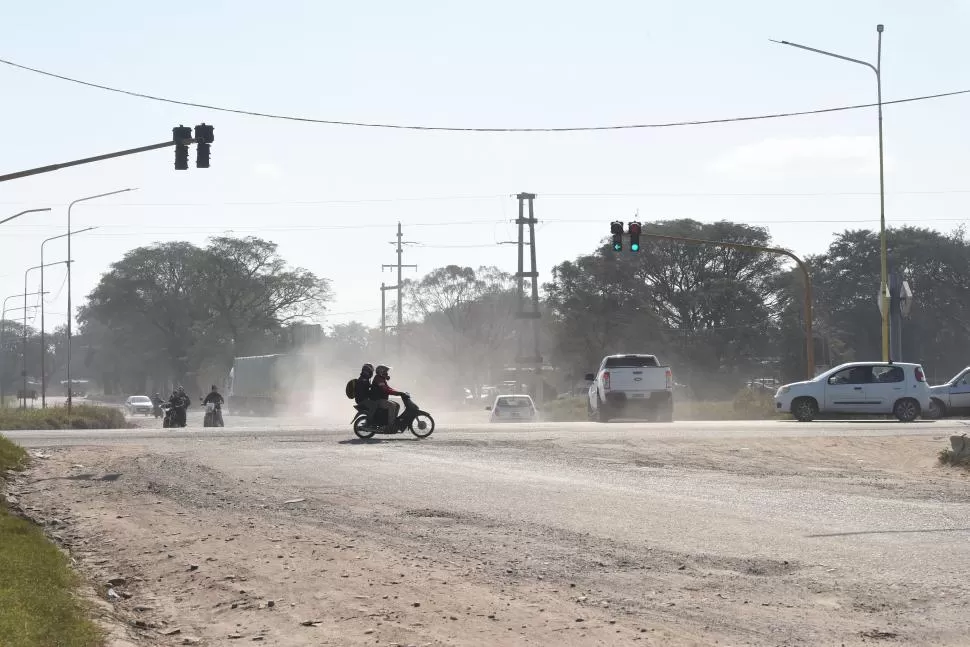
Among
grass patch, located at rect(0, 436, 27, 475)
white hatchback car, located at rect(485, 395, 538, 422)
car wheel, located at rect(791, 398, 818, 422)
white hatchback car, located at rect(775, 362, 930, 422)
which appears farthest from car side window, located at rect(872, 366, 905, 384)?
grass patch, located at rect(0, 436, 27, 475)

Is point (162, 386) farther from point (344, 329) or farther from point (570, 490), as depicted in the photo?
point (570, 490)

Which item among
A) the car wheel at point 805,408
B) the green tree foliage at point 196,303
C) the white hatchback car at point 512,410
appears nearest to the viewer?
the car wheel at point 805,408

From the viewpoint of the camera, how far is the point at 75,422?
48125mm

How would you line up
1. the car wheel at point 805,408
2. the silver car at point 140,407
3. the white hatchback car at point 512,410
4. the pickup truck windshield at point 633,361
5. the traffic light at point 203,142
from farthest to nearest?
the silver car at point 140,407, the white hatchback car at point 512,410, the pickup truck windshield at point 633,361, the car wheel at point 805,408, the traffic light at point 203,142

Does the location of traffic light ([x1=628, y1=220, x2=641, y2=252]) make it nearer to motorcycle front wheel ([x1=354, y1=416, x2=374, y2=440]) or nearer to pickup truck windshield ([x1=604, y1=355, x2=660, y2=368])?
pickup truck windshield ([x1=604, y1=355, x2=660, y2=368])

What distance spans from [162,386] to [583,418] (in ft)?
278

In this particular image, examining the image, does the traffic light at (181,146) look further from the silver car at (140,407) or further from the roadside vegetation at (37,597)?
the silver car at (140,407)

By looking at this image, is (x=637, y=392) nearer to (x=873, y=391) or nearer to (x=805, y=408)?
(x=805, y=408)

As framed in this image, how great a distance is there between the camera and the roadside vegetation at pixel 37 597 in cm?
718

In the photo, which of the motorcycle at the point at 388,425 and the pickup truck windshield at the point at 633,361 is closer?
the motorcycle at the point at 388,425

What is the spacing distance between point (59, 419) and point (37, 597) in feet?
131

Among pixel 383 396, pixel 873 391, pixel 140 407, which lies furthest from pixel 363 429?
pixel 140 407

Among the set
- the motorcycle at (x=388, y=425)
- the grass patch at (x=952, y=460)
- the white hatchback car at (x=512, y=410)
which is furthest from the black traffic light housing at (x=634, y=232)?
the grass patch at (x=952, y=460)

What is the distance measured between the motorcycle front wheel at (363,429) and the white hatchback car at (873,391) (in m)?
13.8
